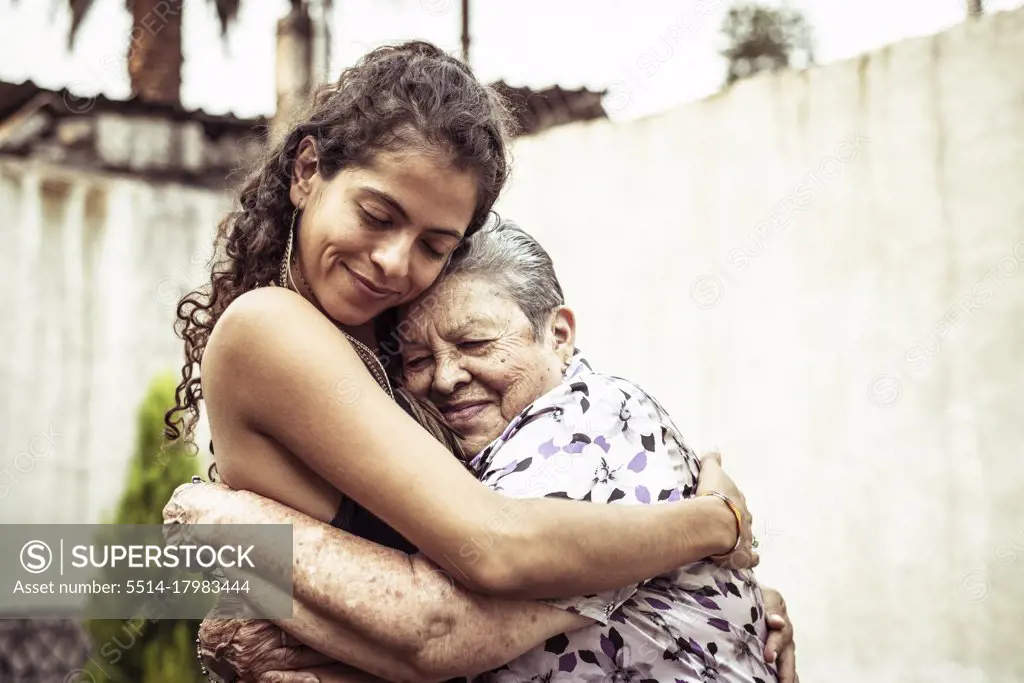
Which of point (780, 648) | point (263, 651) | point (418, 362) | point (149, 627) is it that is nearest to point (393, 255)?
point (418, 362)

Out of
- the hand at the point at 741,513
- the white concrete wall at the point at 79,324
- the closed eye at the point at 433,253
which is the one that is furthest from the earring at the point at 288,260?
the white concrete wall at the point at 79,324

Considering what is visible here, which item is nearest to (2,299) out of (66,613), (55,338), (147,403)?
(55,338)

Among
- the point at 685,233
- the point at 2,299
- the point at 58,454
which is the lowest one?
the point at 58,454

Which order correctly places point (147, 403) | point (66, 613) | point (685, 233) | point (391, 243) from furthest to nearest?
point (66, 613), point (147, 403), point (685, 233), point (391, 243)

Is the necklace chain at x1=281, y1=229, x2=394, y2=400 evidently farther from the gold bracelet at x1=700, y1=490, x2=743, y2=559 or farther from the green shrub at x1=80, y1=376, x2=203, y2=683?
the green shrub at x1=80, y1=376, x2=203, y2=683

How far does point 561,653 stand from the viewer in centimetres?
212

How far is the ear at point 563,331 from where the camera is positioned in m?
2.81

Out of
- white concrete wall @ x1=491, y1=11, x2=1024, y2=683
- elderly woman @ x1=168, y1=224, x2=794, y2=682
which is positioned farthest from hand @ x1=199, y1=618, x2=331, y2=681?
white concrete wall @ x1=491, y1=11, x2=1024, y2=683

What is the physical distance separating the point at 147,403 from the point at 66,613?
2.08 meters

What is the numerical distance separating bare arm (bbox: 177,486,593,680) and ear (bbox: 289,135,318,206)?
32.2 inches

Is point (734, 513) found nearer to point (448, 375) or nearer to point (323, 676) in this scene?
point (448, 375)

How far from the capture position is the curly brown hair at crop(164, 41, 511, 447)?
230 cm

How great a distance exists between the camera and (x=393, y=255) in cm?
227

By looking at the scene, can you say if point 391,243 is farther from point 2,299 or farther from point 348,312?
point 2,299
